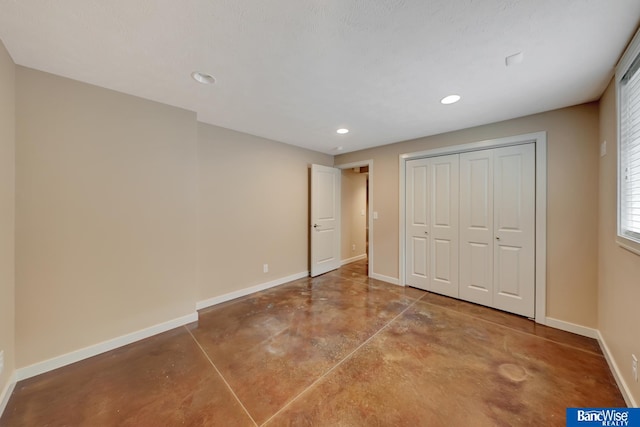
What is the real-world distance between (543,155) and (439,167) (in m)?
1.08

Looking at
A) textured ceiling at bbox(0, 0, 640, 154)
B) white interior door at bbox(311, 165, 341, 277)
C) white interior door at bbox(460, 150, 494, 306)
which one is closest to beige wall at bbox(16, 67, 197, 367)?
textured ceiling at bbox(0, 0, 640, 154)

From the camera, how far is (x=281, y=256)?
3.81 m

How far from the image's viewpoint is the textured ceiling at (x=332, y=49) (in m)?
1.22

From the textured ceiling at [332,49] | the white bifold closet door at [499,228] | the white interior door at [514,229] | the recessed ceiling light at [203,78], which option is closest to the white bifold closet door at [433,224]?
the white bifold closet door at [499,228]

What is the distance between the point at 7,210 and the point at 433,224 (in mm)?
4210

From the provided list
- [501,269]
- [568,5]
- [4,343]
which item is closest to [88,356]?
[4,343]

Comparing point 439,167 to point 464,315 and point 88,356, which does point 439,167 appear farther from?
point 88,356

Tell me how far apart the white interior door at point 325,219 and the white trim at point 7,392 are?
324 centimetres

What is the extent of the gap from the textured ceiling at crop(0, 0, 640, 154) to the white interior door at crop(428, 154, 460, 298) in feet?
3.21

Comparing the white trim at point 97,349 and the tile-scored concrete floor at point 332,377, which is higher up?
the white trim at point 97,349

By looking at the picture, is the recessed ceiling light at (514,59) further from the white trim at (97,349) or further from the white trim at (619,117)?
the white trim at (97,349)

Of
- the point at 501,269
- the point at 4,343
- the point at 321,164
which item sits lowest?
the point at 4,343

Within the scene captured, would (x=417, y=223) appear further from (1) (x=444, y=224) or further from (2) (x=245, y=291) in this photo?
(2) (x=245, y=291)

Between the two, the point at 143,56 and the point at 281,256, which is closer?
the point at 143,56
